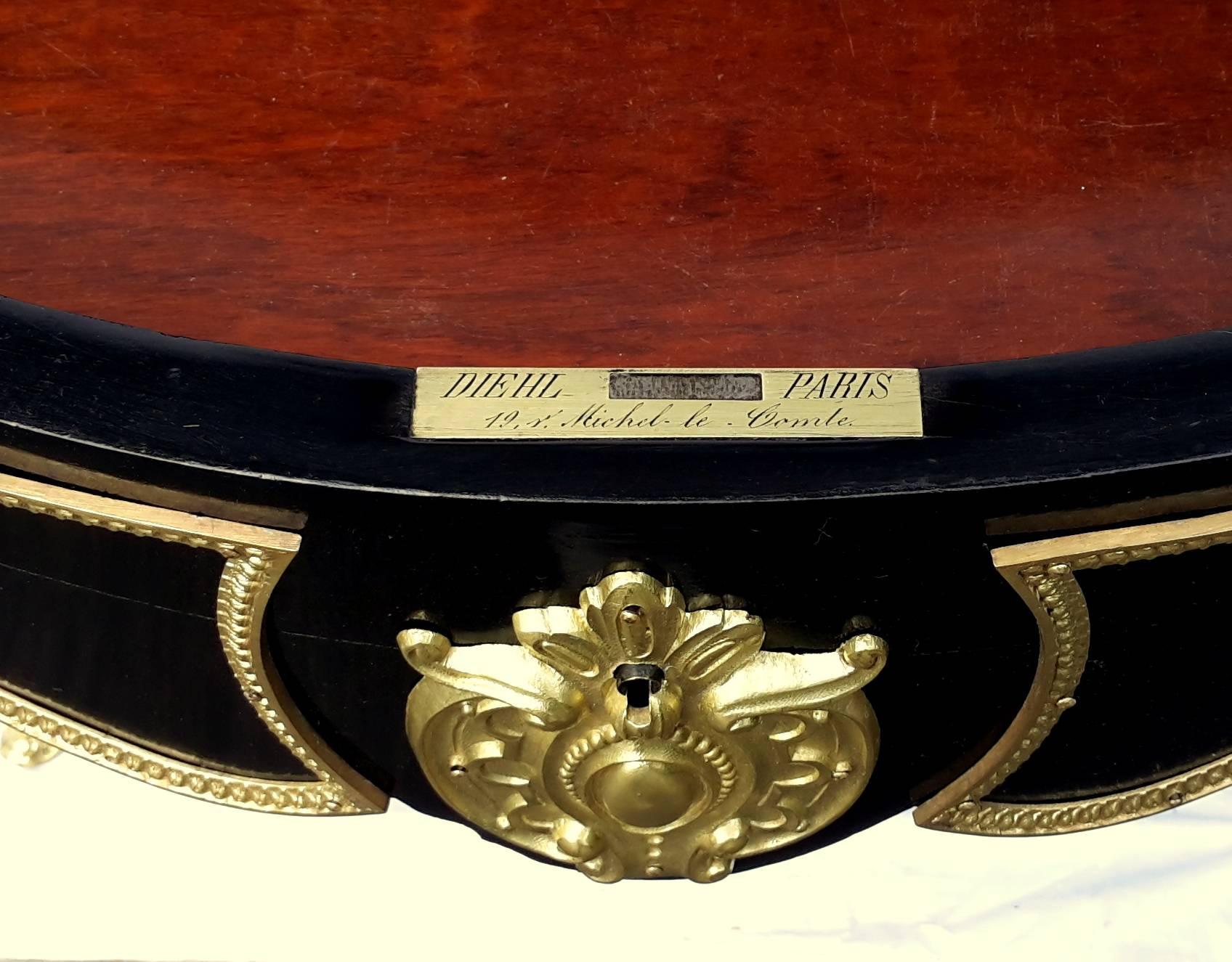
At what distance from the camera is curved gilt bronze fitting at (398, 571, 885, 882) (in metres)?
0.98

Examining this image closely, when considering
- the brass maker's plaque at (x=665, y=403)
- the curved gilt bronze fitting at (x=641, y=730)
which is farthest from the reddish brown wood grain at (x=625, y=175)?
the curved gilt bronze fitting at (x=641, y=730)

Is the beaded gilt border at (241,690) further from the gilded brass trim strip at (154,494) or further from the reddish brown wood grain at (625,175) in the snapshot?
the reddish brown wood grain at (625,175)

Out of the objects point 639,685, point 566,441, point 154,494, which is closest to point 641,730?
point 639,685

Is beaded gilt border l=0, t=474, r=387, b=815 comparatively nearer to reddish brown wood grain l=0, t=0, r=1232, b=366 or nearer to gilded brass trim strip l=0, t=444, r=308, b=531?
gilded brass trim strip l=0, t=444, r=308, b=531

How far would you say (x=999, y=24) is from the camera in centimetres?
119

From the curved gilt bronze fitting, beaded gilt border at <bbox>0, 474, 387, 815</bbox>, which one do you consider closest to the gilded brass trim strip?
beaded gilt border at <bbox>0, 474, 387, 815</bbox>

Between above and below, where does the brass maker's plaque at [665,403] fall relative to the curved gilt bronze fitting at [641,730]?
above

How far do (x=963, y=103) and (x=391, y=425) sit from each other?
1.59 feet

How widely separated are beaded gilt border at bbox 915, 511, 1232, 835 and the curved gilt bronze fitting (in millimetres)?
91

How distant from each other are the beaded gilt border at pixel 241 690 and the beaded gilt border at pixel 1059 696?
41cm

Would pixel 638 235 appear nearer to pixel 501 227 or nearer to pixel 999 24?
pixel 501 227

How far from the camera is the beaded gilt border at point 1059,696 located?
0.93 meters

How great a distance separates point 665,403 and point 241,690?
0.37 m

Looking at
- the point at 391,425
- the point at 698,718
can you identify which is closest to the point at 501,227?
the point at 391,425
